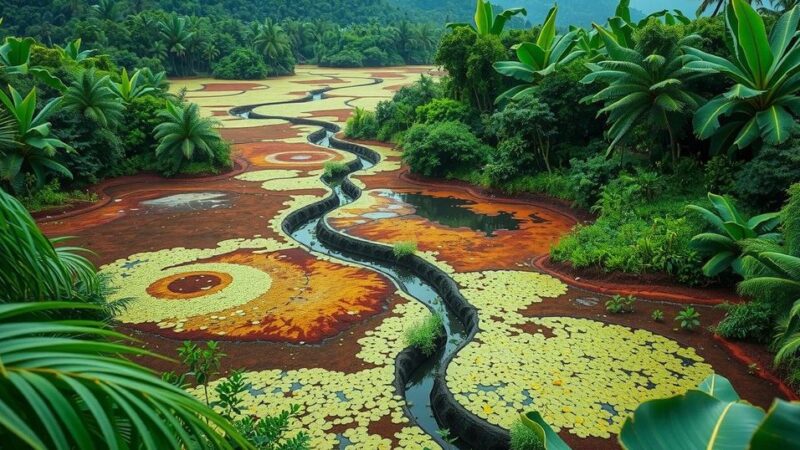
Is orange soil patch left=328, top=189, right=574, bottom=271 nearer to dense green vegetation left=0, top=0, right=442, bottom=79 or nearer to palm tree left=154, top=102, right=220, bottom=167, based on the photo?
palm tree left=154, top=102, right=220, bottom=167

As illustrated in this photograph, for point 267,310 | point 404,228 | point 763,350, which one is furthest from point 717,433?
point 404,228

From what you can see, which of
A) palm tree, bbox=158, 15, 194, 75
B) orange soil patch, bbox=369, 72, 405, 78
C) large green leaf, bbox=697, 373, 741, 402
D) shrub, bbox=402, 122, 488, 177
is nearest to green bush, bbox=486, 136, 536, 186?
shrub, bbox=402, 122, 488, 177

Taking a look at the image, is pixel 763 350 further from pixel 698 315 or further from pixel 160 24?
pixel 160 24

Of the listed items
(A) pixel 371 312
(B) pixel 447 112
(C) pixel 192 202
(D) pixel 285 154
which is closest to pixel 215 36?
(D) pixel 285 154

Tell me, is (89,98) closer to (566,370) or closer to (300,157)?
(300,157)

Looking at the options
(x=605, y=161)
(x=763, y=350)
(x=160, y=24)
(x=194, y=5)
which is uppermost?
(x=194, y=5)

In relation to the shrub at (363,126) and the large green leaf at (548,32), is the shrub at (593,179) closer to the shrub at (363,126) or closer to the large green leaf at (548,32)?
the large green leaf at (548,32)
